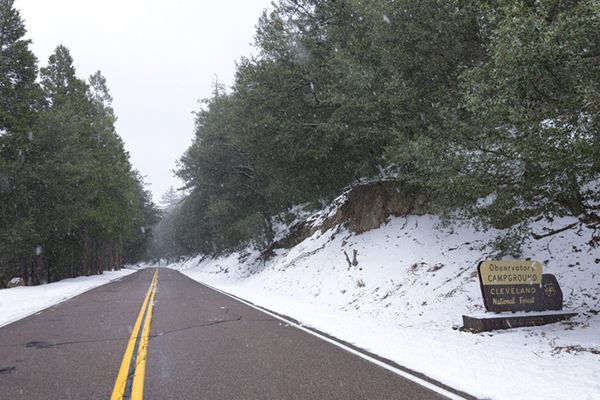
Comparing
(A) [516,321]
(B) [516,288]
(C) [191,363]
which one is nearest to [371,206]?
(B) [516,288]

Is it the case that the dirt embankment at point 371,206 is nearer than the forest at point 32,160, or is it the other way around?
the dirt embankment at point 371,206

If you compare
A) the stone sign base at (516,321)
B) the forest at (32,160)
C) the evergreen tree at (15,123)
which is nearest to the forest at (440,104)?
the stone sign base at (516,321)

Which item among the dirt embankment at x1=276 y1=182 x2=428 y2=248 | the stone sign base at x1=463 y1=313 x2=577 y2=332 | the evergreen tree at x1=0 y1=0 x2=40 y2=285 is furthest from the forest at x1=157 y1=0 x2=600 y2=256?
the evergreen tree at x1=0 y1=0 x2=40 y2=285

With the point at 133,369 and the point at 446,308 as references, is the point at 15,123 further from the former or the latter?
the point at 446,308

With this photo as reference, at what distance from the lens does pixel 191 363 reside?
5410 millimetres

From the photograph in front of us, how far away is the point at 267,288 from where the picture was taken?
18922mm

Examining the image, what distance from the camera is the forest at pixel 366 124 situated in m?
6.06

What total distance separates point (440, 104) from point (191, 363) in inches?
363

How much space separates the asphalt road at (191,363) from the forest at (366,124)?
454 cm

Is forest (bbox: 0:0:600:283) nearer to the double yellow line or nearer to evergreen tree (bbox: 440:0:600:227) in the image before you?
evergreen tree (bbox: 440:0:600:227)

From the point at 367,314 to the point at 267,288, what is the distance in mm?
9542

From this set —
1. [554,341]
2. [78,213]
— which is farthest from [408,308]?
[78,213]

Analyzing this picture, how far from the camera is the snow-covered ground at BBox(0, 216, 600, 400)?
479 centimetres

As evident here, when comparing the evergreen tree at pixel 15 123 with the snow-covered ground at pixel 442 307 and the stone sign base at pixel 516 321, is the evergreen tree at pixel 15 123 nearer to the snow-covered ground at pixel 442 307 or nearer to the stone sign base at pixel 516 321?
the snow-covered ground at pixel 442 307
